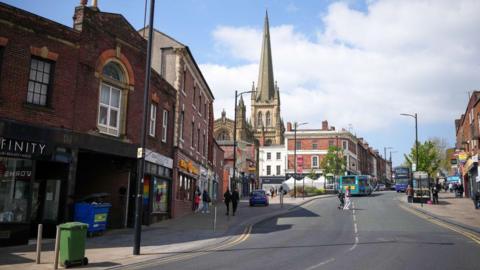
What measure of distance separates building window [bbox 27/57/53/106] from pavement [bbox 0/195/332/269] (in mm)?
5095

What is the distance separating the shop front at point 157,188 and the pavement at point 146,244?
2.10ft

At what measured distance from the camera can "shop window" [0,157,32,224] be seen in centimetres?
1466

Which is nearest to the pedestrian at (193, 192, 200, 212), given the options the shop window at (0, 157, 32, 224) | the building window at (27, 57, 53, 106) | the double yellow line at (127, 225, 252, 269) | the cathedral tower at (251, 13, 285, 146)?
the double yellow line at (127, 225, 252, 269)

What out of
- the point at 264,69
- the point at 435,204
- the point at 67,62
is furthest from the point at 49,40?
the point at 264,69

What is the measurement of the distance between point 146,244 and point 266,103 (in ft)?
389

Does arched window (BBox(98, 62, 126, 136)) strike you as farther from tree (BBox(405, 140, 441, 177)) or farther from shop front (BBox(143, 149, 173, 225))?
tree (BBox(405, 140, 441, 177))

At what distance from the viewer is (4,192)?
48.3ft

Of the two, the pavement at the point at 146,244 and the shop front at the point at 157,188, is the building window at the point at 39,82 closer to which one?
the pavement at the point at 146,244

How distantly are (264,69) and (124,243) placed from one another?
4851 inches

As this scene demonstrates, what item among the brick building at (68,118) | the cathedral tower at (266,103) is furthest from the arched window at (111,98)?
the cathedral tower at (266,103)

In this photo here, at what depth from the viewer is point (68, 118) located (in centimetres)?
1692

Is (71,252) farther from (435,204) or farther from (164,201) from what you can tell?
(435,204)

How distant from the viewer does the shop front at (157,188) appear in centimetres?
2215

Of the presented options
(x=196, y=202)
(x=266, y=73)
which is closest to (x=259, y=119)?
(x=266, y=73)
